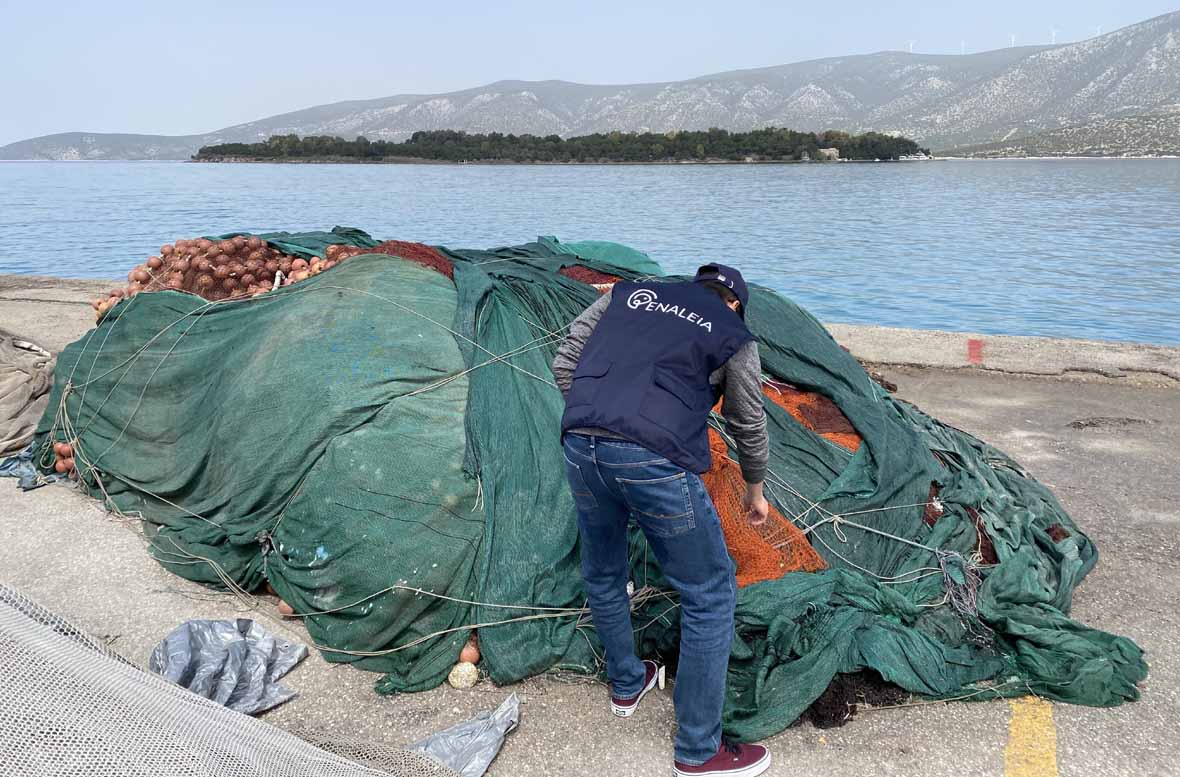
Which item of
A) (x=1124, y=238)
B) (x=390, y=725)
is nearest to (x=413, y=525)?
(x=390, y=725)

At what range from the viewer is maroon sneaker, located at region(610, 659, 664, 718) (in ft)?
11.0

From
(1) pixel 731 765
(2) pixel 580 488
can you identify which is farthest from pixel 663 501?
A: (1) pixel 731 765

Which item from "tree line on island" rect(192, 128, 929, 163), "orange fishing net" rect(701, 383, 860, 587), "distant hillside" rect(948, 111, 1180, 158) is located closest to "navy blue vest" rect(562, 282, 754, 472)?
"orange fishing net" rect(701, 383, 860, 587)

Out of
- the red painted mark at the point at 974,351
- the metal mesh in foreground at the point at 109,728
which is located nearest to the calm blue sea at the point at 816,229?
the red painted mark at the point at 974,351

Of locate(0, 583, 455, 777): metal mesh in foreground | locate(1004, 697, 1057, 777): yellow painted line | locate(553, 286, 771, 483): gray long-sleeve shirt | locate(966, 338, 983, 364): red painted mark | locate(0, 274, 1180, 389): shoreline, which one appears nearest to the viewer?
locate(0, 583, 455, 777): metal mesh in foreground

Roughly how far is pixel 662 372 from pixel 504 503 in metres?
1.56

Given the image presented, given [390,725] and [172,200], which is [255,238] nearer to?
[390,725]

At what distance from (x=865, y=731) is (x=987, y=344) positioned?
267 inches

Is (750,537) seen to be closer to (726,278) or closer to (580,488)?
(580,488)

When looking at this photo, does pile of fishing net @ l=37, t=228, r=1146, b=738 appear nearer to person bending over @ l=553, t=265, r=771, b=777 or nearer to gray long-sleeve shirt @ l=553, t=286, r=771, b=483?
person bending over @ l=553, t=265, r=771, b=777

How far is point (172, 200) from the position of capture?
174ft

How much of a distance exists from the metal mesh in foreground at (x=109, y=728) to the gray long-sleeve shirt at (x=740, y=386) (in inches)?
50.7

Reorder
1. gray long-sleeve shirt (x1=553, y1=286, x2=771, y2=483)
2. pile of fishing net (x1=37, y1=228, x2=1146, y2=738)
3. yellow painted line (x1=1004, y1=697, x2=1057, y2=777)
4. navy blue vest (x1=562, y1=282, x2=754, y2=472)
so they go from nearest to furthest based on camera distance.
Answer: navy blue vest (x1=562, y1=282, x2=754, y2=472) < gray long-sleeve shirt (x1=553, y1=286, x2=771, y2=483) < yellow painted line (x1=1004, y1=697, x2=1057, y2=777) < pile of fishing net (x1=37, y1=228, x2=1146, y2=738)

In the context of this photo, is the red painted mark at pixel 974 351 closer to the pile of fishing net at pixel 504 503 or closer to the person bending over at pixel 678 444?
the pile of fishing net at pixel 504 503
